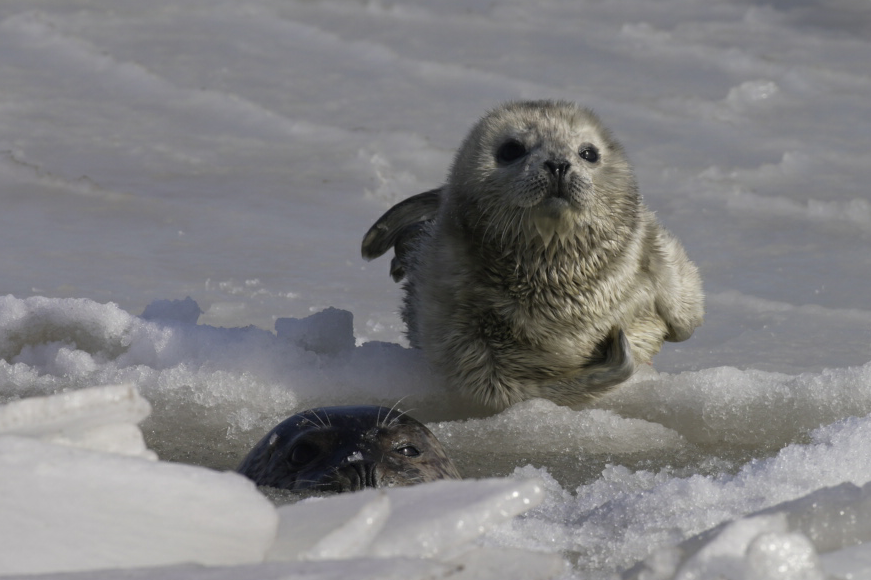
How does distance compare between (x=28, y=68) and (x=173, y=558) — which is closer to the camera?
(x=173, y=558)

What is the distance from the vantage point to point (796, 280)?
616 cm

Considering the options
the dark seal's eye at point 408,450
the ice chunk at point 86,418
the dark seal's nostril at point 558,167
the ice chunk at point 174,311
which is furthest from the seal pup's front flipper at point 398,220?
the ice chunk at point 86,418

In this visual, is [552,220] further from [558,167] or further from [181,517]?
[181,517]

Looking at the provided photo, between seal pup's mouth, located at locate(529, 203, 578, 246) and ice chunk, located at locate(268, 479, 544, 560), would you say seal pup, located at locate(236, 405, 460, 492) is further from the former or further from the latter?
ice chunk, located at locate(268, 479, 544, 560)

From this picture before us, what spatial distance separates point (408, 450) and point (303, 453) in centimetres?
30

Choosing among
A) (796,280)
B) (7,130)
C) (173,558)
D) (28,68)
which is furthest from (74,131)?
(173,558)

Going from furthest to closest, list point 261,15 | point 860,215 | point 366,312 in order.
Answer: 1. point 261,15
2. point 860,215
3. point 366,312

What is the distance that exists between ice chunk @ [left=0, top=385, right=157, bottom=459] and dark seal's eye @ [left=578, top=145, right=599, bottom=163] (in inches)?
109

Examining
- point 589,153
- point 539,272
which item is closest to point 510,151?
point 589,153

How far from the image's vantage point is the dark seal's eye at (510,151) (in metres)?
4.29

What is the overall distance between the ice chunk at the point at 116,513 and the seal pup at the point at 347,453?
1.46 meters

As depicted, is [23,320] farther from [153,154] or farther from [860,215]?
[860,215]

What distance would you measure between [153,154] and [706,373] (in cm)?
485

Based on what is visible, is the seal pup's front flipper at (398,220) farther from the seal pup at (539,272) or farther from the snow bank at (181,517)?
the snow bank at (181,517)
